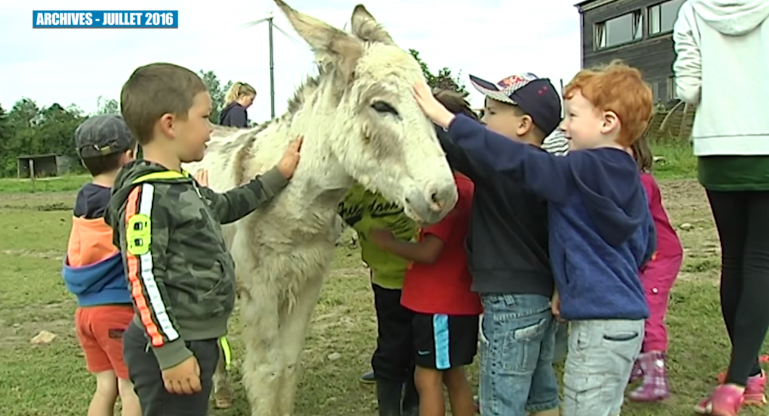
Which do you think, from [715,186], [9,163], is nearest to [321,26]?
[715,186]

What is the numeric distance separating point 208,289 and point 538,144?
4.59 feet

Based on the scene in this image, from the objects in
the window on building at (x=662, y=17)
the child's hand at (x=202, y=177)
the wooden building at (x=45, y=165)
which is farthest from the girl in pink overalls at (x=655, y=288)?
Result: the wooden building at (x=45, y=165)

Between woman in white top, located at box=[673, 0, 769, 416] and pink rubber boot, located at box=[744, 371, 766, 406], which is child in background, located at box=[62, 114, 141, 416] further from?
pink rubber boot, located at box=[744, 371, 766, 406]

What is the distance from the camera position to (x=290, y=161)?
132 inches

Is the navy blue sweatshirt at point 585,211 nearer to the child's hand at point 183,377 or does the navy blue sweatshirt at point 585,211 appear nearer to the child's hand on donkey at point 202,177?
the child's hand at point 183,377

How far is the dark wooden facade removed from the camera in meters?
29.4

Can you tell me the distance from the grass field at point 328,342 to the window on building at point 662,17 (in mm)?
22182

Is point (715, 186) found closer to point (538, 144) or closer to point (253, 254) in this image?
point (538, 144)

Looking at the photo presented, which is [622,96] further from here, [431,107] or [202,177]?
[202,177]

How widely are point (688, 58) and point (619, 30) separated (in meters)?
31.0

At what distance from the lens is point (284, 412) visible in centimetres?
381

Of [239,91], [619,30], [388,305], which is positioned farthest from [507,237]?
[619,30]

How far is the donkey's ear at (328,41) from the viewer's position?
3.10 m

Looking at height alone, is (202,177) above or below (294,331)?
above
